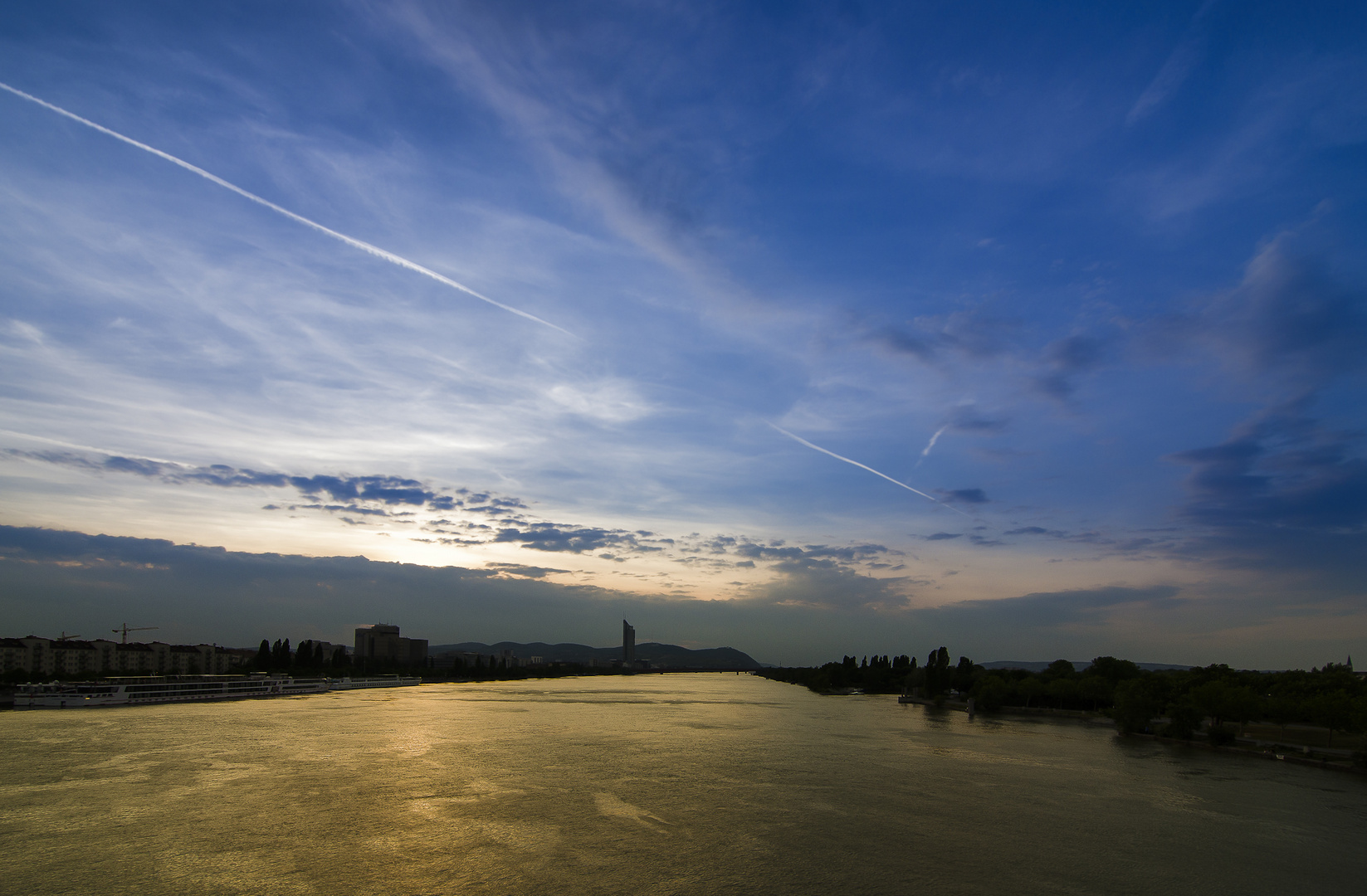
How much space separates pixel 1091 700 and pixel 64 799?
301ft

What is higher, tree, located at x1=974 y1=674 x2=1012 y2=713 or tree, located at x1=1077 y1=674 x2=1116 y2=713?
tree, located at x1=1077 y1=674 x2=1116 y2=713

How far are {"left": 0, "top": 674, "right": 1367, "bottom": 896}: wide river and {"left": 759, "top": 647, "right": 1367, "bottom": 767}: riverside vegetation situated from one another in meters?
8.69

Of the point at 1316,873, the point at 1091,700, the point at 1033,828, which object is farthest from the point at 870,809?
the point at 1091,700

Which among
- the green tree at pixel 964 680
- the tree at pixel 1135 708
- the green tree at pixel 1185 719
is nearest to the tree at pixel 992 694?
the green tree at pixel 964 680

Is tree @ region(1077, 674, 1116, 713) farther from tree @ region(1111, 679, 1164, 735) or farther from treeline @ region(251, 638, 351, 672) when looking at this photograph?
treeline @ region(251, 638, 351, 672)

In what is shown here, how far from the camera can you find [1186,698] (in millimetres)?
60656

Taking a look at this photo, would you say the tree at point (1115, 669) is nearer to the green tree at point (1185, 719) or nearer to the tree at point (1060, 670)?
the tree at point (1060, 670)

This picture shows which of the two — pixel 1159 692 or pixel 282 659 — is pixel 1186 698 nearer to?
pixel 1159 692

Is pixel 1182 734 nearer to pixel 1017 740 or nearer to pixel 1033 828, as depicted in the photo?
pixel 1017 740

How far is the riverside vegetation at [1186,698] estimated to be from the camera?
5394 cm

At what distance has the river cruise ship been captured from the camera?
231 ft

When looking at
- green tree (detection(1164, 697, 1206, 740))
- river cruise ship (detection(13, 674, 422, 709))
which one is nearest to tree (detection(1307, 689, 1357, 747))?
green tree (detection(1164, 697, 1206, 740))

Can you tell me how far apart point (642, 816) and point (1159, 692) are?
2360 inches

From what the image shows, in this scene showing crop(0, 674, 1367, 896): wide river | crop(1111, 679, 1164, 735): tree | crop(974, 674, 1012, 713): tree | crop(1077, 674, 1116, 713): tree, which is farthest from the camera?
crop(974, 674, 1012, 713): tree
